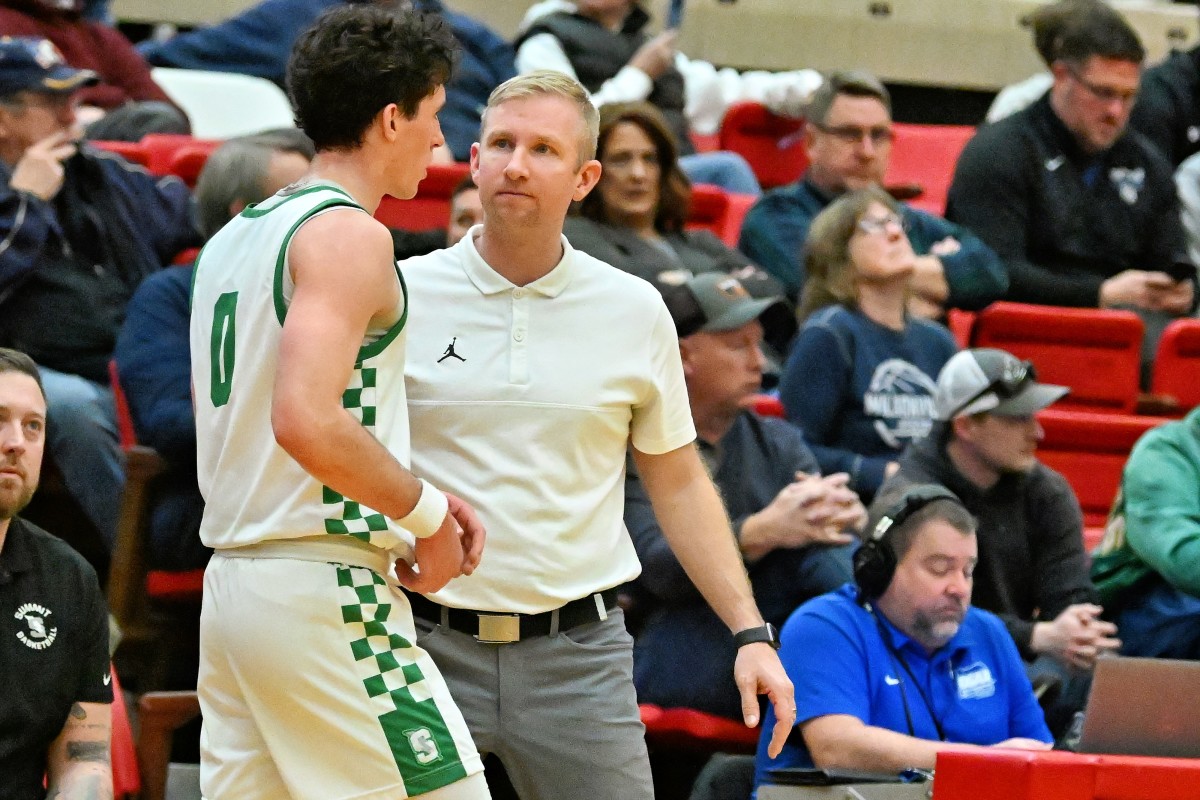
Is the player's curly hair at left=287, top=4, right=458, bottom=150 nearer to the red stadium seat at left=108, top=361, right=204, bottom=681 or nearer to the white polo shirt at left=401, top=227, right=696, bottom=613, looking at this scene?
the white polo shirt at left=401, top=227, right=696, bottom=613

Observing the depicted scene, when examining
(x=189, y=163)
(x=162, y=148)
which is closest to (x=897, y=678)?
(x=189, y=163)

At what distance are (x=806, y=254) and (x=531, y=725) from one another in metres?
2.96

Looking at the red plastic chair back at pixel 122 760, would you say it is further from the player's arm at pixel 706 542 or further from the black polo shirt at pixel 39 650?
the player's arm at pixel 706 542

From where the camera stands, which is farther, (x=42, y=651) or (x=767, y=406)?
(x=767, y=406)

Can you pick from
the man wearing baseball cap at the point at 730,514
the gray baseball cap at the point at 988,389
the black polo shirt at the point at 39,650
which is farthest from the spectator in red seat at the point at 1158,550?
the black polo shirt at the point at 39,650

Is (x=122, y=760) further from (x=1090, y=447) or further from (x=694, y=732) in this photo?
(x=1090, y=447)

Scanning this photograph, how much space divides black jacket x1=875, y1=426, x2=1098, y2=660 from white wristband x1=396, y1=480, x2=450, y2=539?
2.67 m

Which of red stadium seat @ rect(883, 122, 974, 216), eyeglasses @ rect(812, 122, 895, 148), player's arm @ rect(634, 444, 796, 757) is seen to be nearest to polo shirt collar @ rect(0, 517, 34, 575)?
player's arm @ rect(634, 444, 796, 757)

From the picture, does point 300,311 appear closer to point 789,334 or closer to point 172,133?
point 789,334

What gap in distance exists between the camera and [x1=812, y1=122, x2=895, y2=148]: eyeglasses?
6.62 m

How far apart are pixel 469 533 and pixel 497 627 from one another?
565mm

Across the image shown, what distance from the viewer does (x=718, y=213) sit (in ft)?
22.9

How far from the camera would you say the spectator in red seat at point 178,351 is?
4.52m

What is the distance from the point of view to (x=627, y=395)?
3076 millimetres
